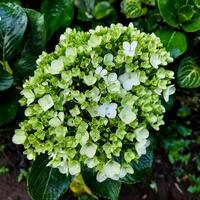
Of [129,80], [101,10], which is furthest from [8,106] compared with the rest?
[101,10]

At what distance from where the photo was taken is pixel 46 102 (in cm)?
132

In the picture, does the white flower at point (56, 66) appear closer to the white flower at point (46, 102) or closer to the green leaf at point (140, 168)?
the white flower at point (46, 102)

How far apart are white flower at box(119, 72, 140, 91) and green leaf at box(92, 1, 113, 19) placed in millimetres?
604

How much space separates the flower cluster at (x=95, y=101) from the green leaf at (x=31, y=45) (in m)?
0.18

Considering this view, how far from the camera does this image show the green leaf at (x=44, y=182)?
1545 millimetres

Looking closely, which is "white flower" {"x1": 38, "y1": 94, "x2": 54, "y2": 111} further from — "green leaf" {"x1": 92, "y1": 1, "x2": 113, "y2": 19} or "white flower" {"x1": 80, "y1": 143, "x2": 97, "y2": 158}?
"green leaf" {"x1": 92, "y1": 1, "x2": 113, "y2": 19}

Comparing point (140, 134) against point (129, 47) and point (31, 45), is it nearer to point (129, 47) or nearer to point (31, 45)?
point (129, 47)

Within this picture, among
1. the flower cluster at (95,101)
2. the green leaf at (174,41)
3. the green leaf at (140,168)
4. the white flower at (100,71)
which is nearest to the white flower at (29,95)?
the flower cluster at (95,101)

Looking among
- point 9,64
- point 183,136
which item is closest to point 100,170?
point 9,64

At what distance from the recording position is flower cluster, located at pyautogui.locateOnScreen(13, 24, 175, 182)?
131cm

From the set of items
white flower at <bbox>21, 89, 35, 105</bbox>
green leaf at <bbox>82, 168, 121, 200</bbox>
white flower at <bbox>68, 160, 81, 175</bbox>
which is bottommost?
green leaf at <bbox>82, 168, 121, 200</bbox>

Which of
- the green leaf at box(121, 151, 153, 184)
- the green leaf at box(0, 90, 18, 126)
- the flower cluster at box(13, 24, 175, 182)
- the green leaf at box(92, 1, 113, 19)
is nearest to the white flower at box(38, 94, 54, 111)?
the flower cluster at box(13, 24, 175, 182)

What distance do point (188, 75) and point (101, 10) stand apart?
0.39 metres

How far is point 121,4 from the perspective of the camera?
196cm
